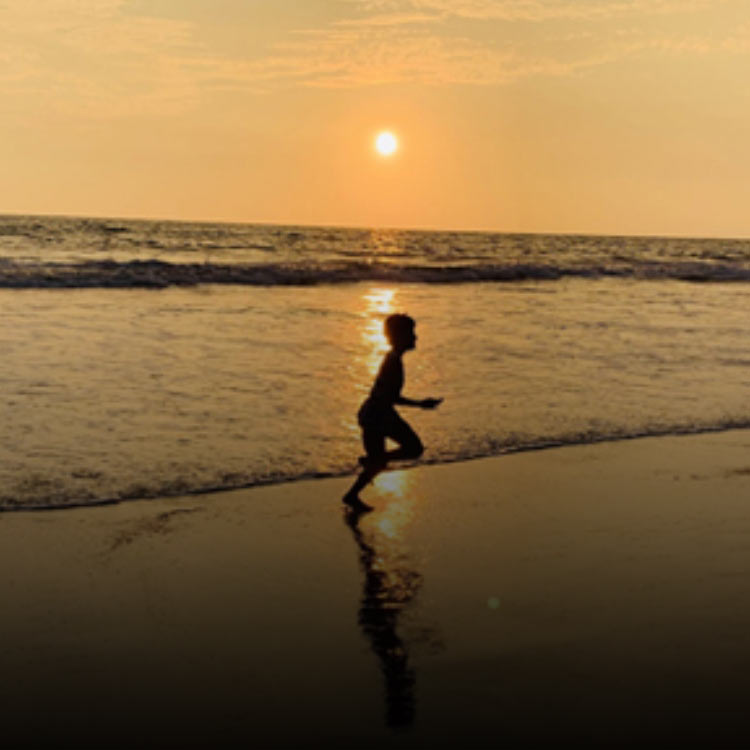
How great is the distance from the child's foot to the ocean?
98 cm

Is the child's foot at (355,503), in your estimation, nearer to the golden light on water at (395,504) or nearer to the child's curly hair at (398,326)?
the golden light on water at (395,504)

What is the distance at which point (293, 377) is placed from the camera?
12.0m

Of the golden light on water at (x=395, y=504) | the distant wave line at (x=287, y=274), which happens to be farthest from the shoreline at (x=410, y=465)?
the distant wave line at (x=287, y=274)

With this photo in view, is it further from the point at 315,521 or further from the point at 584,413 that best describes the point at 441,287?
the point at 315,521

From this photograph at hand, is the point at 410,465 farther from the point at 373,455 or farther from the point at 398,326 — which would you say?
the point at 398,326

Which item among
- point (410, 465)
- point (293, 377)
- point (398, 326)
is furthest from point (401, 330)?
point (293, 377)

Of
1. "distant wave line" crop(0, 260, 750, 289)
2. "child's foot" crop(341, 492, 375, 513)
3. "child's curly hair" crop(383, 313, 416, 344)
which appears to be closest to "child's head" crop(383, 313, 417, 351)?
"child's curly hair" crop(383, 313, 416, 344)

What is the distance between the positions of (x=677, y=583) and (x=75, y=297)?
66.1 feet

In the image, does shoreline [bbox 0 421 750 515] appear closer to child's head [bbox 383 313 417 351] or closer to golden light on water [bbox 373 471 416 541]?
golden light on water [bbox 373 471 416 541]

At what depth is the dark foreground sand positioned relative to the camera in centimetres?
365

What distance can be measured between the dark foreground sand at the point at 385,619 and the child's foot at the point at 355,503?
0.12 meters

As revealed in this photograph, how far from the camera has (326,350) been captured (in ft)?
48.0

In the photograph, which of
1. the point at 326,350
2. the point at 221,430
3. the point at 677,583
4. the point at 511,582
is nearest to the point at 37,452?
the point at 221,430

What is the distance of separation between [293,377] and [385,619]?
293 inches
